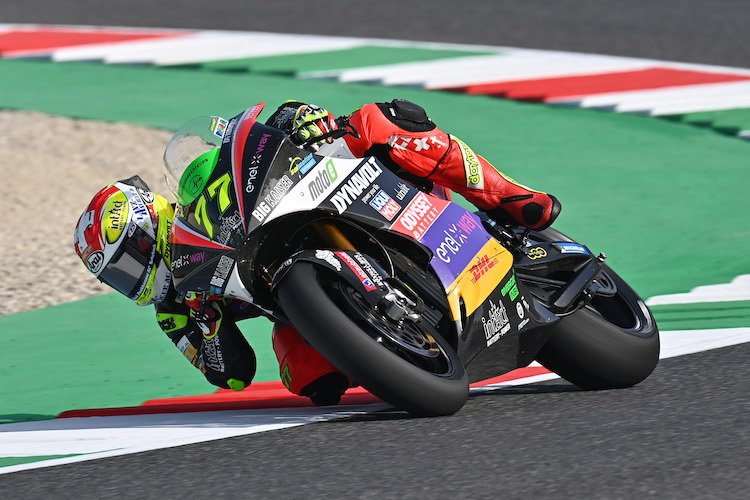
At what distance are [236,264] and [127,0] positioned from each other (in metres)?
12.6

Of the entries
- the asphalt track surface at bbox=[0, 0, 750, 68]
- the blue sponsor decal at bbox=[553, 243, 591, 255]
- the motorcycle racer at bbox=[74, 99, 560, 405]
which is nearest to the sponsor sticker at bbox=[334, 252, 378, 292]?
the motorcycle racer at bbox=[74, 99, 560, 405]

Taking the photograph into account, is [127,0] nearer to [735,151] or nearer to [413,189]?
[735,151]

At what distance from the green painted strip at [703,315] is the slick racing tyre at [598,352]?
2.77ft

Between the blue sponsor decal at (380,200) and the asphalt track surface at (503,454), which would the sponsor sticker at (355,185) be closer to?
the blue sponsor decal at (380,200)

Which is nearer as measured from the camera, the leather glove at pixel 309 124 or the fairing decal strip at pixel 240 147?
the fairing decal strip at pixel 240 147

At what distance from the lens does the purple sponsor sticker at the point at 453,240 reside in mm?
4566

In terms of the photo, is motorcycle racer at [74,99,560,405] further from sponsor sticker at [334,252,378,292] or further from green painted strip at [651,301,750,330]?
green painted strip at [651,301,750,330]

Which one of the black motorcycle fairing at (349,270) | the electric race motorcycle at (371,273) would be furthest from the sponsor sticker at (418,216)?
the black motorcycle fairing at (349,270)

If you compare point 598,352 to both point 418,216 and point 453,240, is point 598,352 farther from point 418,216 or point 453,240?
point 418,216

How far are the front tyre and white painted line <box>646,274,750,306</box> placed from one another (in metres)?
2.32

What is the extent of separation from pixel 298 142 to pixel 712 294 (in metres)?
2.69

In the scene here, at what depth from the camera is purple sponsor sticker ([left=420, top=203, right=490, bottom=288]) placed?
457 cm

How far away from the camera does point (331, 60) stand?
42.0 feet

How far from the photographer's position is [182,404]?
5.30 metres
